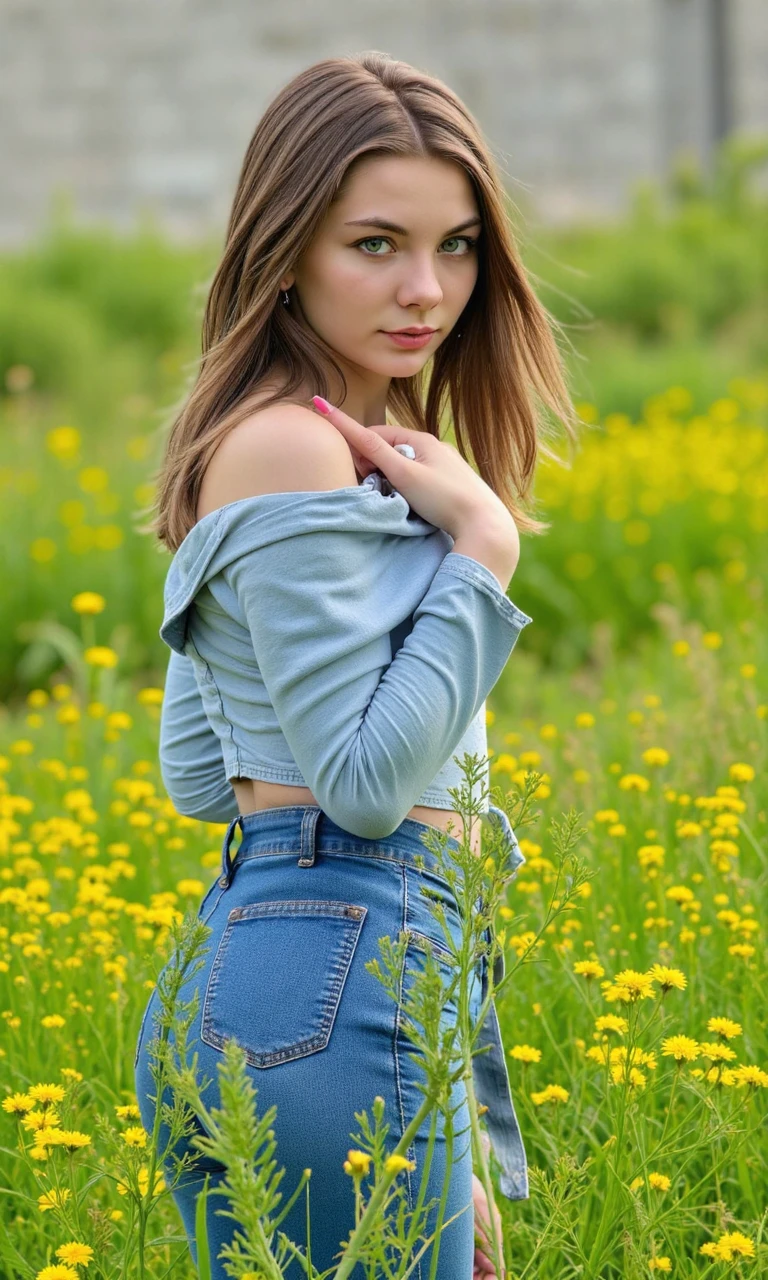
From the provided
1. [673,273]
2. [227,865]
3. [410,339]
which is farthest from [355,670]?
[673,273]

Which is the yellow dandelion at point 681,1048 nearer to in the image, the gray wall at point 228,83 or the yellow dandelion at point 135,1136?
the yellow dandelion at point 135,1136

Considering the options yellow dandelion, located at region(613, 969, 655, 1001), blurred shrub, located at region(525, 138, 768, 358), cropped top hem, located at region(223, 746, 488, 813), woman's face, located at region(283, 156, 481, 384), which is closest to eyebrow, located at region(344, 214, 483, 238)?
woman's face, located at region(283, 156, 481, 384)

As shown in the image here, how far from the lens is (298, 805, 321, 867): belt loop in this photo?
163 centimetres

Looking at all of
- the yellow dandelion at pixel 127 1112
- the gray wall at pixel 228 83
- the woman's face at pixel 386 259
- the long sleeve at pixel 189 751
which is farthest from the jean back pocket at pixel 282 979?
the gray wall at pixel 228 83

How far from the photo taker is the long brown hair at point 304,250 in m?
1.74

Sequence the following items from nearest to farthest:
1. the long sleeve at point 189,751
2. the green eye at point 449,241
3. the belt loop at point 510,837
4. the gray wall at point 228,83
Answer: the belt loop at point 510,837 < the green eye at point 449,241 < the long sleeve at point 189,751 < the gray wall at point 228,83

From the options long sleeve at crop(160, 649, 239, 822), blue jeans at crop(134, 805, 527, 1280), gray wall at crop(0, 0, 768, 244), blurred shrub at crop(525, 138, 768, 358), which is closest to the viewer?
blue jeans at crop(134, 805, 527, 1280)

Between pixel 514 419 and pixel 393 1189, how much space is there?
95 centimetres

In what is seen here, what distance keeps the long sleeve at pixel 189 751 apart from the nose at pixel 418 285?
1.83 feet

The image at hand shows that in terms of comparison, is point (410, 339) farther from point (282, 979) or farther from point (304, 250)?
point (282, 979)

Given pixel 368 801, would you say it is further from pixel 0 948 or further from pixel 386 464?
pixel 0 948

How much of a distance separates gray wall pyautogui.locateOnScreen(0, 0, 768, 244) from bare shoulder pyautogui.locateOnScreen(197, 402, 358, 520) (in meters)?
13.2

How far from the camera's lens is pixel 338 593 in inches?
62.8

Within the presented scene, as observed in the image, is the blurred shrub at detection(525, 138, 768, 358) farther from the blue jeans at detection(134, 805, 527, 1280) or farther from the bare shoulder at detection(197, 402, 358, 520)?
the blue jeans at detection(134, 805, 527, 1280)
